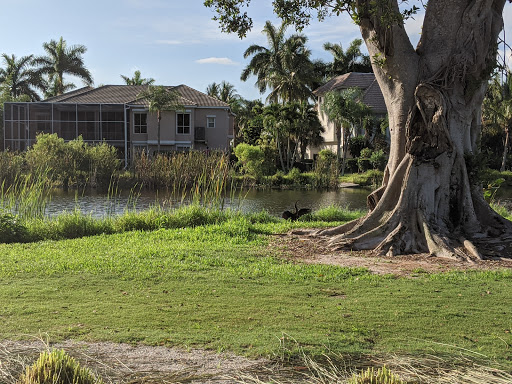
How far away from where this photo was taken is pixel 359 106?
45.8m

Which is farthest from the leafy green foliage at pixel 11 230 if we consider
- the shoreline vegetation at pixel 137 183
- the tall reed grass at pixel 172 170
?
the tall reed grass at pixel 172 170

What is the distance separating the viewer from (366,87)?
52.1 meters

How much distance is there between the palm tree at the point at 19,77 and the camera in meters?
59.2

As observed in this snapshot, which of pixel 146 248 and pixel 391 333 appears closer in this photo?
pixel 391 333

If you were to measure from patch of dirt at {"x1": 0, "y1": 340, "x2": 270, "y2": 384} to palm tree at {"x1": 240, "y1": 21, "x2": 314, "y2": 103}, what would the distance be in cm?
5092

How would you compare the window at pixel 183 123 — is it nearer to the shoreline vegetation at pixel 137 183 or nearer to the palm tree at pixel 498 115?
the shoreline vegetation at pixel 137 183

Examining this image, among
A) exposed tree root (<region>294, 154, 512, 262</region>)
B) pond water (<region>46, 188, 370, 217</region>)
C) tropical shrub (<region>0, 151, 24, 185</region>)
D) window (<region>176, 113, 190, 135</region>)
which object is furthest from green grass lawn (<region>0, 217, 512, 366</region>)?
window (<region>176, 113, 190, 135</region>)

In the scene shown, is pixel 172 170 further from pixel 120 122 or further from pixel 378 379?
pixel 378 379

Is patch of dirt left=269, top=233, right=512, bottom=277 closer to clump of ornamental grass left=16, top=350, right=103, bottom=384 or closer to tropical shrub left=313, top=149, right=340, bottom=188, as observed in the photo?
clump of ornamental grass left=16, top=350, right=103, bottom=384

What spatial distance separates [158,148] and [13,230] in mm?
33204

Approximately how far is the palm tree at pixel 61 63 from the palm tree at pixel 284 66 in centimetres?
1832

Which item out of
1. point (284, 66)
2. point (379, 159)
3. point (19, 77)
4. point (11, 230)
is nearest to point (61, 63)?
point (19, 77)

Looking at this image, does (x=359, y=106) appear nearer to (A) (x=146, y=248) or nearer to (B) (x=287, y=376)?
(A) (x=146, y=248)

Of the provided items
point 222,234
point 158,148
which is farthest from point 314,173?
point 222,234
